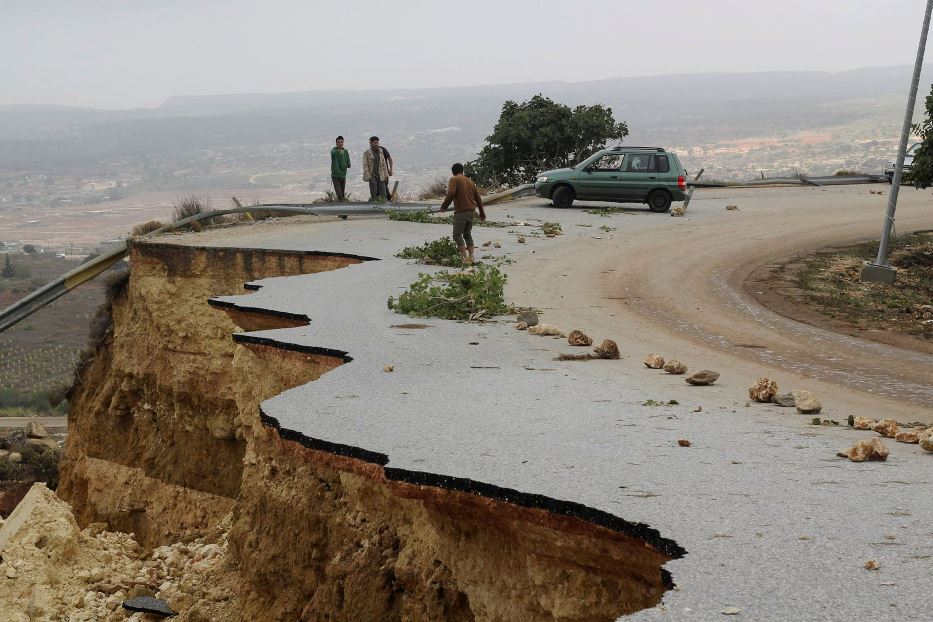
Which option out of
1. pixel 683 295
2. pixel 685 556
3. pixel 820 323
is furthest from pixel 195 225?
pixel 685 556

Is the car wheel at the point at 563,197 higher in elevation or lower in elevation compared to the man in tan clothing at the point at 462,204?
lower

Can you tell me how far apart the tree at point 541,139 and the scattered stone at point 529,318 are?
21438 mm

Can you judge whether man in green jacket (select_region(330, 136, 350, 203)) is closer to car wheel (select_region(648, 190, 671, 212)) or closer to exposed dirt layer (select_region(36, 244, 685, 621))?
exposed dirt layer (select_region(36, 244, 685, 621))

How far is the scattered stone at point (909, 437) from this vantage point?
802 centimetres

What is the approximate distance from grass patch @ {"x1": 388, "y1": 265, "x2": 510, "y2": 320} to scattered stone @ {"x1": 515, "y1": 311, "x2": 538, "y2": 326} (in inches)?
22.7

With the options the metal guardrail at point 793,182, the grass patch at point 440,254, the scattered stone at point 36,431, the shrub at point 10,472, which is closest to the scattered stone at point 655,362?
the grass patch at point 440,254

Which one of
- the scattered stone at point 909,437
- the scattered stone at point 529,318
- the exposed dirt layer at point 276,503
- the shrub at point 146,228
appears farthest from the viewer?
the shrub at point 146,228

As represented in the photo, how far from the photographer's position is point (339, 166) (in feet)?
84.9

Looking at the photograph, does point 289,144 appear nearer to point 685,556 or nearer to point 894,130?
point 894,130

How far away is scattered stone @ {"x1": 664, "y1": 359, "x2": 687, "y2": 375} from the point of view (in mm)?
10961

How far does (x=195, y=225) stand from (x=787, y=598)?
769 inches

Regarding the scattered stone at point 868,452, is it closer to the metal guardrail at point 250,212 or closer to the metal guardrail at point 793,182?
the metal guardrail at point 250,212

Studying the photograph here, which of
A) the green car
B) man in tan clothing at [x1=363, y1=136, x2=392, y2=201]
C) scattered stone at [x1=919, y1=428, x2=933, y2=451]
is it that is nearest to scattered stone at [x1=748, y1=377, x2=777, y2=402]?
scattered stone at [x1=919, y1=428, x2=933, y2=451]

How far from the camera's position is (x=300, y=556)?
970cm
